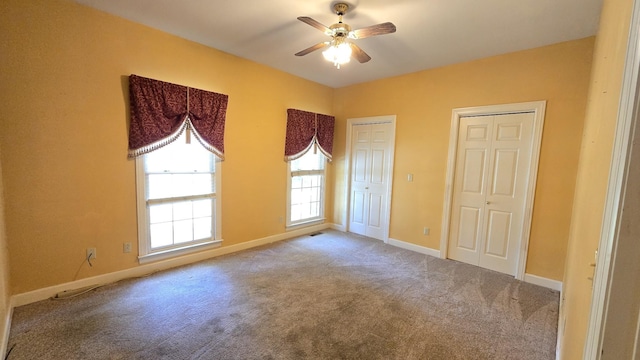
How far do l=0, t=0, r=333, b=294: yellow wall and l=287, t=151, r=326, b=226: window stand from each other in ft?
6.46

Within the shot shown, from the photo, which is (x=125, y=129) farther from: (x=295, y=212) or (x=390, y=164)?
(x=390, y=164)

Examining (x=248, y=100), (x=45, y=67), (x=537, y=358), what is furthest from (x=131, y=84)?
(x=537, y=358)

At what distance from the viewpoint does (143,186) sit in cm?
301

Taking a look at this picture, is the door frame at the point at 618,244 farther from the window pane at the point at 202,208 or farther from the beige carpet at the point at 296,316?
the window pane at the point at 202,208

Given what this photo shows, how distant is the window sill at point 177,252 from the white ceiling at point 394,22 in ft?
8.53

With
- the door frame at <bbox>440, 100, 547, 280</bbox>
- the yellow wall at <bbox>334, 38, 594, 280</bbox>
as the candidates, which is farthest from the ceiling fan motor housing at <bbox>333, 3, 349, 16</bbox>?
the door frame at <bbox>440, 100, 547, 280</bbox>

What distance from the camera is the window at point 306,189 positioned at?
184 inches

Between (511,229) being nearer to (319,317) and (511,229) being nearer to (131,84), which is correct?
(319,317)

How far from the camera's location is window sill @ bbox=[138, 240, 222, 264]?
3.09m

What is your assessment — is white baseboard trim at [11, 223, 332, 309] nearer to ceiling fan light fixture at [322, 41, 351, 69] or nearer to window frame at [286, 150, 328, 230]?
window frame at [286, 150, 328, 230]

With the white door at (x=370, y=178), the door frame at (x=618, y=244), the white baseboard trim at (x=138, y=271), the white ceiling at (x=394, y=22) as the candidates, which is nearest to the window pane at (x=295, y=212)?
the white baseboard trim at (x=138, y=271)

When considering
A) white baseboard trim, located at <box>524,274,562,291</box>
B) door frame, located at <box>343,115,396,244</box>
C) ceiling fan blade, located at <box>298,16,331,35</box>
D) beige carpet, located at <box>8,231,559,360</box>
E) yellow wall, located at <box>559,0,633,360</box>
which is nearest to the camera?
yellow wall, located at <box>559,0,633,360</box>

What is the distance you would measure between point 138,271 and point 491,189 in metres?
4.46

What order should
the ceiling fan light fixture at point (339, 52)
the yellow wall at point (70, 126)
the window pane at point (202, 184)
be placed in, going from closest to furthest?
the yellow wall at point (70, 126), the ceiling fan light fixture at point (339, 52), the window pane at point (202, 184)
